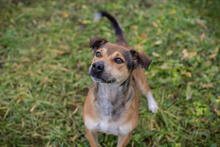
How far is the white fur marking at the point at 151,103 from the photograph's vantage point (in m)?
4.59

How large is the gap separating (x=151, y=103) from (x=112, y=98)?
1723 millimetres

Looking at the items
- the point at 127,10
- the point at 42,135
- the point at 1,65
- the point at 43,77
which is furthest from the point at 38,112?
the point at 127,10

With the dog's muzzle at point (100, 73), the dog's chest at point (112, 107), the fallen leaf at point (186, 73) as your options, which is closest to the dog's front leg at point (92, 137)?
the dog's chest at point (112, 107)

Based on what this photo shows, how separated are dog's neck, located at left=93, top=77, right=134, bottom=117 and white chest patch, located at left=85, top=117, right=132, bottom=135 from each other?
137 millimetres

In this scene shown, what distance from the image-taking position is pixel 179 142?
4.21 metres

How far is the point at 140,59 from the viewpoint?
3.19 m

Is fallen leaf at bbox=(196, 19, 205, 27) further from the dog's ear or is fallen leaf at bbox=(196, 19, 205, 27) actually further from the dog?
the dog's ear

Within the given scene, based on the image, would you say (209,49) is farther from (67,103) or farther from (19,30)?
(19,30)

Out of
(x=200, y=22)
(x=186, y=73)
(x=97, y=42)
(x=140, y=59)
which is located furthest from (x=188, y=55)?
(x=97, y=42)

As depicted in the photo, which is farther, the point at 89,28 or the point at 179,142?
the point at 89,28

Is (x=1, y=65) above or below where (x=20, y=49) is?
below

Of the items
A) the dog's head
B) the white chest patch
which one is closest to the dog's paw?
the white chest patch

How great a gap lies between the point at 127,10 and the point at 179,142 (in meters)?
4.48

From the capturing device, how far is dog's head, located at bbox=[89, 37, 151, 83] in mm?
2844
